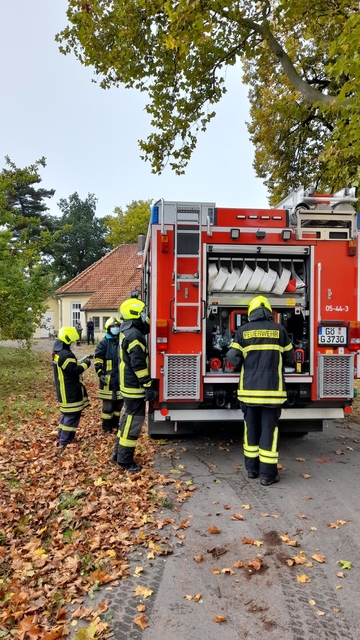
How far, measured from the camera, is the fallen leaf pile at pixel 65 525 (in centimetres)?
312

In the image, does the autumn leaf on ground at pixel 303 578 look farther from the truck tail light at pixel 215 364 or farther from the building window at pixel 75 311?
the building window at pixel 75 311

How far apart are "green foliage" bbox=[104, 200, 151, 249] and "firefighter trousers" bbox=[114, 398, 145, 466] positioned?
4133cm

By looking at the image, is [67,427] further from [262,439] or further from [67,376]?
[262,439]

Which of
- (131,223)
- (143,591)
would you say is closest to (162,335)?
(143,591)

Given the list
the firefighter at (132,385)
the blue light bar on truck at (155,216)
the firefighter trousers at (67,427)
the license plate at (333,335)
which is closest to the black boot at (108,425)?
the firefighter trousers at (67,427)

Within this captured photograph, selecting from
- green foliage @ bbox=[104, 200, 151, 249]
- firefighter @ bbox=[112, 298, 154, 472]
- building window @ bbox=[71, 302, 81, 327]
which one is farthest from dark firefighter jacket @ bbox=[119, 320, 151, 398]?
green foliage @ bbox=[104, 200, 151, 249]

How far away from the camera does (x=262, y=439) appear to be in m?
5.04

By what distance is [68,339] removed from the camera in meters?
6.34

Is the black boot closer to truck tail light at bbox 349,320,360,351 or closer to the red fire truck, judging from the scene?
the red fire truck

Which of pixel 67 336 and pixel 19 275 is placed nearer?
pixel 67 336

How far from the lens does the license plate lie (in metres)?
5.91

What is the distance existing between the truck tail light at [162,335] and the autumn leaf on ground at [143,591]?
286cm

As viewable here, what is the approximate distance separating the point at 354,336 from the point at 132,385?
2.74 meters

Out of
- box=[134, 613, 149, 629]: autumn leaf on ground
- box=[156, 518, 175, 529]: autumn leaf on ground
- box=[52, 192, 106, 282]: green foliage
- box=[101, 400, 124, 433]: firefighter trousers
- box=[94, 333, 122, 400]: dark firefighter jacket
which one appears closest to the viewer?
box=[134, 613, 149, 629]: autumn leaf on ground
